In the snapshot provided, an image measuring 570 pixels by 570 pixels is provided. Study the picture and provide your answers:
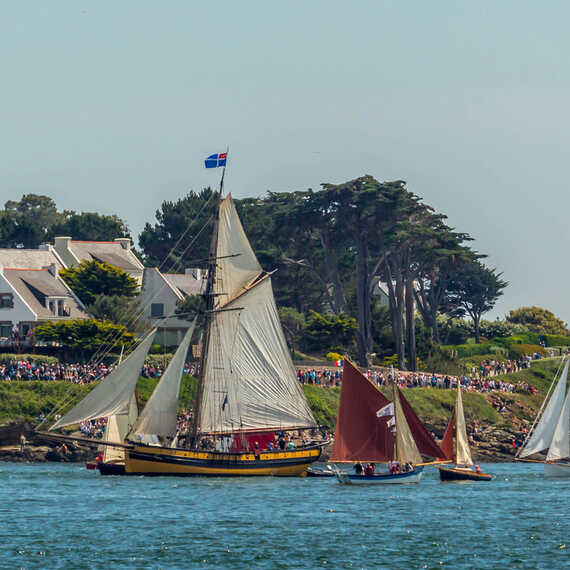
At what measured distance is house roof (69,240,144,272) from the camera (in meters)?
130

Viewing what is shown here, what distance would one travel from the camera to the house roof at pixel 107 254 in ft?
427

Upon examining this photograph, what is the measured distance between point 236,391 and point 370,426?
1046 cm

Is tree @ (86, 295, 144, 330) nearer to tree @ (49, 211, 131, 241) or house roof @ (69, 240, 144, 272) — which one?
house roof @ (69, 240, 144, 272)

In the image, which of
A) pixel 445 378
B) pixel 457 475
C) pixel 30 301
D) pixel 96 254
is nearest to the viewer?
pixel 457 475

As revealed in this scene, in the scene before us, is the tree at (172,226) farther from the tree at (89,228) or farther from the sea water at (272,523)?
the sea water at (272,523)

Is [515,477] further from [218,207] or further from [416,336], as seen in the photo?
[416,336]

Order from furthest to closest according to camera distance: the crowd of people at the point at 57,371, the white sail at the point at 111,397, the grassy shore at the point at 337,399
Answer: the crowd of people at the point at 57,371, the grassy shore at the point at 337,399, the white sail at the point at 111,397

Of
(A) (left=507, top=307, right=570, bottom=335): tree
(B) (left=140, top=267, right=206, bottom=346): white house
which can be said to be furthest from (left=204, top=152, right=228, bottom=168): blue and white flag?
(A) (left=507, top=307, right=570, bottom=335): tree

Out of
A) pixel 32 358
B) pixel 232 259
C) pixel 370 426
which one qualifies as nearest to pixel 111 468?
pixel 232 259

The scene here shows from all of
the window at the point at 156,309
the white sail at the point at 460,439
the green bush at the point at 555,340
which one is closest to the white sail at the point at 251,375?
the white sail at the point at 460,439

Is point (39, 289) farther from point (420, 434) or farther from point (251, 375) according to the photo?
point (420, 434)

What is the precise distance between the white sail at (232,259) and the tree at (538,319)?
107 meters

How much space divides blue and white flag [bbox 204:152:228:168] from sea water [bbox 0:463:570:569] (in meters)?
19.2

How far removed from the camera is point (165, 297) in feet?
414
